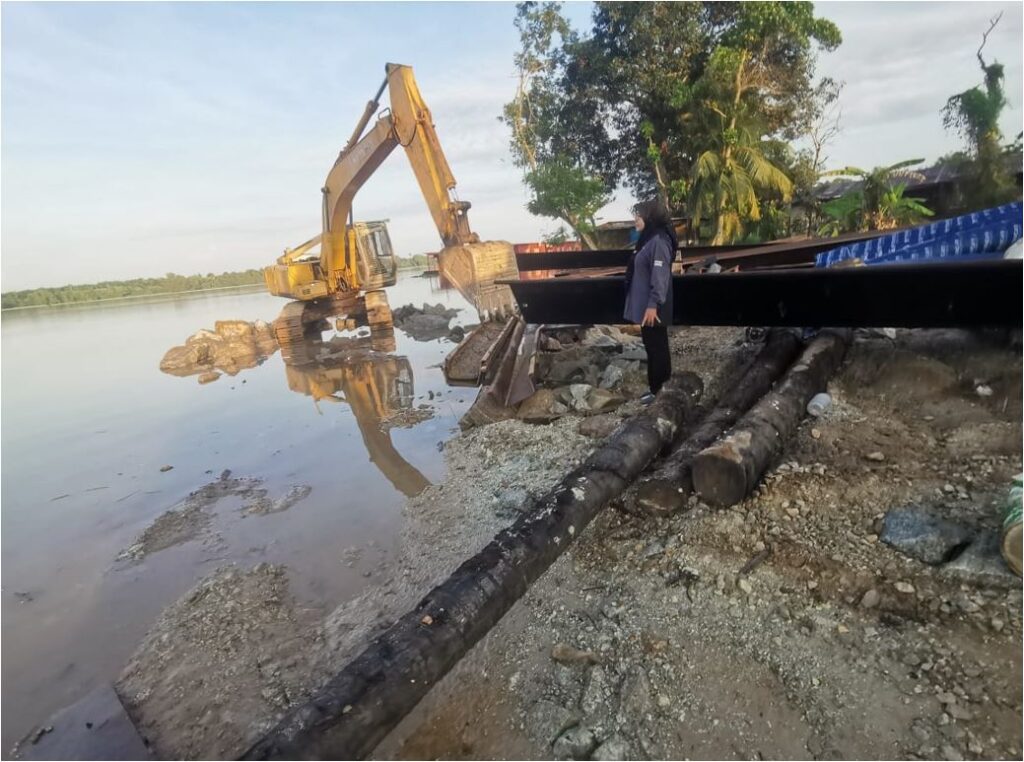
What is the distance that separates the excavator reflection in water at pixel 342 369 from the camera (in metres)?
5.86

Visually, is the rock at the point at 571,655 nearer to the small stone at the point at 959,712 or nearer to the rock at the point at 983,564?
the small stone at the point at 959,712

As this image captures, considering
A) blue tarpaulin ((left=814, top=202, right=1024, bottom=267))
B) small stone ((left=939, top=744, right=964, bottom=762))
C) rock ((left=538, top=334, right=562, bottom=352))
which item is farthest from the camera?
rock ((left=538, top=334, right=562, bottom=352))

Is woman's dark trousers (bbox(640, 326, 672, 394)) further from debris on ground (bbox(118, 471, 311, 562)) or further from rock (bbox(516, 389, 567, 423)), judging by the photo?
debris on ground (bbox(118, 471, 311, 562))

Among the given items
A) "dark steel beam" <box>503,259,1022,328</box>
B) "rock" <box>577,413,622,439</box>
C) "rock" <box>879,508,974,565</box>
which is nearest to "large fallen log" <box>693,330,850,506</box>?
"dark steel beam" <box>503,259,1022,328</box>

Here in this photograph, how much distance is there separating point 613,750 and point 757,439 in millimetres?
1891

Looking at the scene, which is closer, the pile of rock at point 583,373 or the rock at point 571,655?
the rock at point 571,655

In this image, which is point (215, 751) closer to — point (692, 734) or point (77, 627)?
point (77, 627)

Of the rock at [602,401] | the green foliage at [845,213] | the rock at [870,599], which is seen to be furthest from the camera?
the green foliage at [845,213]

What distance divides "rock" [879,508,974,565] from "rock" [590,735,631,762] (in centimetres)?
150

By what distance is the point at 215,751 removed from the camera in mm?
2285

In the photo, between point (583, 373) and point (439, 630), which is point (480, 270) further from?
→ point (439, 630)

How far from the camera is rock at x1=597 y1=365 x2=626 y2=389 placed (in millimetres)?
5613

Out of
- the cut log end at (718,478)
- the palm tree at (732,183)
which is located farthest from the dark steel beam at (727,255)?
the palm tree at (732,183)

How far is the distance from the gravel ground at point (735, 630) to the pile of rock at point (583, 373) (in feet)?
5.89
